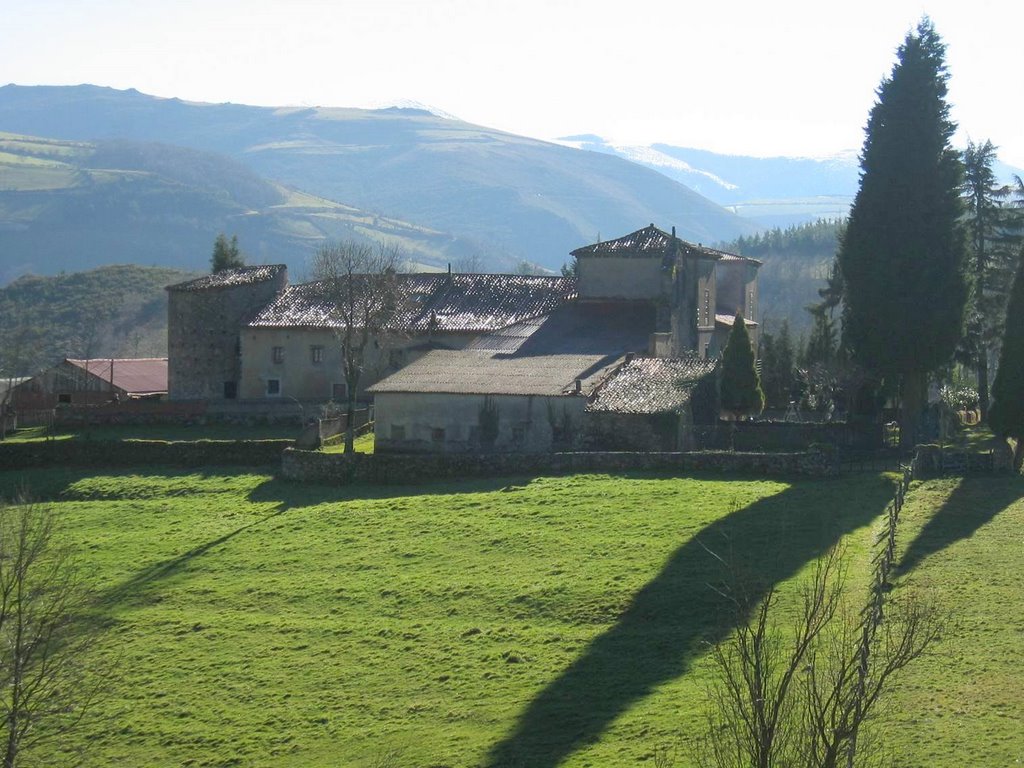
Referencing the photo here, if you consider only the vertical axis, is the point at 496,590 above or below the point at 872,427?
below

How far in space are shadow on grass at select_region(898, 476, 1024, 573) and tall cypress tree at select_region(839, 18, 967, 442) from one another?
7.10 meters

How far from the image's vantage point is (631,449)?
46.1 m

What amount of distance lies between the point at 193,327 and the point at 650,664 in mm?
41309

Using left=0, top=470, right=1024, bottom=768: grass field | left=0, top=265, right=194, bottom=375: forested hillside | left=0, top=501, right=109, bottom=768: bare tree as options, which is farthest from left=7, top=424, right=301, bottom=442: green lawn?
left=0, top=265, right=194, bottom=375: forested hillside

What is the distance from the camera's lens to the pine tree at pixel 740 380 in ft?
166

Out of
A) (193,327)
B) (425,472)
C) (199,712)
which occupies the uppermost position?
(193,327)

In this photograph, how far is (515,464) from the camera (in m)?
44.8

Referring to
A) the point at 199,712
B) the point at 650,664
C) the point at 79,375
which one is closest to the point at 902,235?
the point at 650,664

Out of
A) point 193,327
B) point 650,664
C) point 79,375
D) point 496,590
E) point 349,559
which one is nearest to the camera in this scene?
point 650,664

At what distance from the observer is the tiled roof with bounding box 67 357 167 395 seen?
72000 mm

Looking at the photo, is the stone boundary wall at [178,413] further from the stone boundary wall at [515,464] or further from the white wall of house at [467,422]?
the stone boundary wall at [515,464]

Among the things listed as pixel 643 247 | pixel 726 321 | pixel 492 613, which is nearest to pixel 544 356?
pixel 643 247

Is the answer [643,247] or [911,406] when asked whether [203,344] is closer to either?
[643,247]

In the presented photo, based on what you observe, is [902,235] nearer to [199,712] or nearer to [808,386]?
[808,386]
